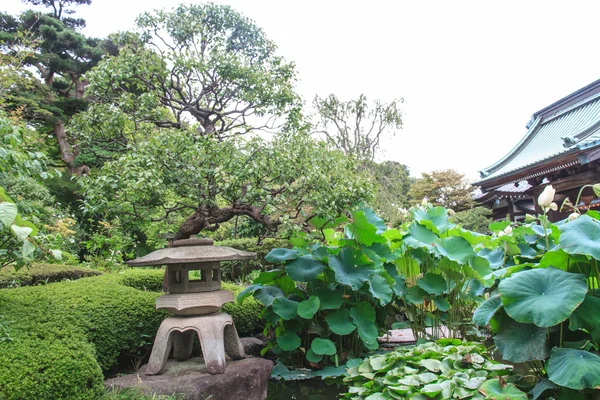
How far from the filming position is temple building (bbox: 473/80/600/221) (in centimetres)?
641

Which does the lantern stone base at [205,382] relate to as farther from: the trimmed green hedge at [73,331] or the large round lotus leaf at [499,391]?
the large round lotus leaf at [499,391]

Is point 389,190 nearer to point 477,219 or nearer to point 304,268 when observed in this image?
point 477,219

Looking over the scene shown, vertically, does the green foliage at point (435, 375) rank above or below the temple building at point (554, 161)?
below

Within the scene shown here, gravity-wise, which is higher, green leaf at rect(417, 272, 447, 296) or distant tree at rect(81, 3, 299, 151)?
distant tree at rect(81, 3, 299, 151)

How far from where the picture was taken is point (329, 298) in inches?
132

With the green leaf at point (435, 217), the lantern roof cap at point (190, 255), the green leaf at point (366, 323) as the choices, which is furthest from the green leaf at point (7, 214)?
the green leaf at point (435, 217)

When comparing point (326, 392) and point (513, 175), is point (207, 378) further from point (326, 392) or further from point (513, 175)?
point (513, 175)

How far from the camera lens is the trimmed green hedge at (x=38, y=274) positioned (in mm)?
4676

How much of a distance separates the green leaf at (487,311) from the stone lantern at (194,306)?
71.2 inches

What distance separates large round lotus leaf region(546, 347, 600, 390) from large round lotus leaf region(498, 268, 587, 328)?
182 millimetres

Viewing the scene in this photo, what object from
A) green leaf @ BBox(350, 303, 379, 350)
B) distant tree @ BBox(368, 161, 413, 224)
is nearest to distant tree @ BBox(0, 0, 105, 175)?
distant tree @ BBox(368, 161, 413, 224)

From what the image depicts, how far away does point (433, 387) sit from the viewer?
215cm

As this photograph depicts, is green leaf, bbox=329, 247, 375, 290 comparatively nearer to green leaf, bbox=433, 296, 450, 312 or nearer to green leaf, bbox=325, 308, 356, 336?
green leaf, bbox=325, 308, 356, 336

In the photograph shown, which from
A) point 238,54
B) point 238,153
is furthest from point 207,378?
point 238,54
